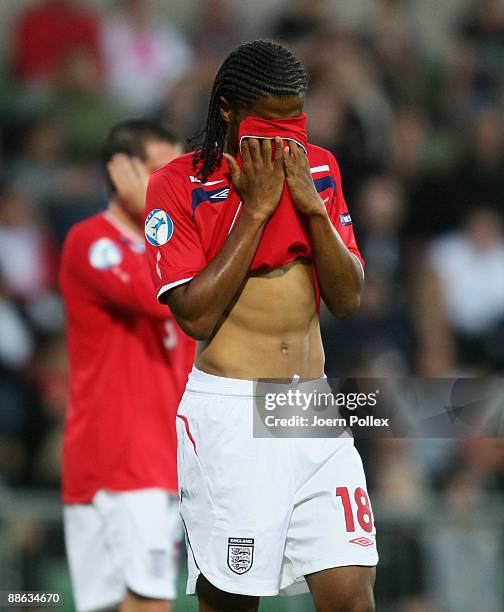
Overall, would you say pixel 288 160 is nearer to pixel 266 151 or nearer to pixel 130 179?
pixel 266 151

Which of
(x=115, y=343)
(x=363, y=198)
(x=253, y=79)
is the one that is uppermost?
(x=363, y=198)

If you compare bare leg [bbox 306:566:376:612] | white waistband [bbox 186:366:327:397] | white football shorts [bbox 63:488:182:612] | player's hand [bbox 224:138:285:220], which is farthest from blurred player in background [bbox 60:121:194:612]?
bare leg [bbox 306:566:376:612]

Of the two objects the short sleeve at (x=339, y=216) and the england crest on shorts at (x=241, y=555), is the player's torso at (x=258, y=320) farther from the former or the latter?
the england crest on shorts at (x=241, y=555)

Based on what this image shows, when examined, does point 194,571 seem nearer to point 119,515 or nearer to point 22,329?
point 119,515

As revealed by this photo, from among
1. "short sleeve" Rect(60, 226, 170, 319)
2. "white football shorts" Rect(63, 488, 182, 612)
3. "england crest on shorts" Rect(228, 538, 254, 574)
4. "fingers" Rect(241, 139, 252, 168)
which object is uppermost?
"fingers" Rect(241, 139, 252, 168)

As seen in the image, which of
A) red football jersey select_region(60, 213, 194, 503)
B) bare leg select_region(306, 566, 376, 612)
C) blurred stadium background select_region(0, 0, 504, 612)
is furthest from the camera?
blurred stadium background select_region(0, 0, 504, 612)

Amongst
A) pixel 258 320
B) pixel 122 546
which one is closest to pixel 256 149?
pixel 258 320

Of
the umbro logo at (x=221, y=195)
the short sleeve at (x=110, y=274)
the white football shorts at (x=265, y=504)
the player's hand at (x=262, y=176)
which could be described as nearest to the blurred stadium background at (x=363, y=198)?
the short sleeve at (x=110, y=274)

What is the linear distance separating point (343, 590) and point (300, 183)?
4.19ft

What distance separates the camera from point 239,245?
3791 mm

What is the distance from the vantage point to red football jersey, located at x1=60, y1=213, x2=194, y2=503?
5.25 m

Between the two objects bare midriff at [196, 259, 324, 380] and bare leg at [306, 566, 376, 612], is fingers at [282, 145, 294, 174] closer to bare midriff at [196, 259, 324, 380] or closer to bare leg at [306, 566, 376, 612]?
bare midriff at [196, 259, 324, 380]

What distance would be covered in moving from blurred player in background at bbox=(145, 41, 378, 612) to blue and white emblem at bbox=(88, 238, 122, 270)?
1.21m

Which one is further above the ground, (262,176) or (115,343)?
(262,176)
